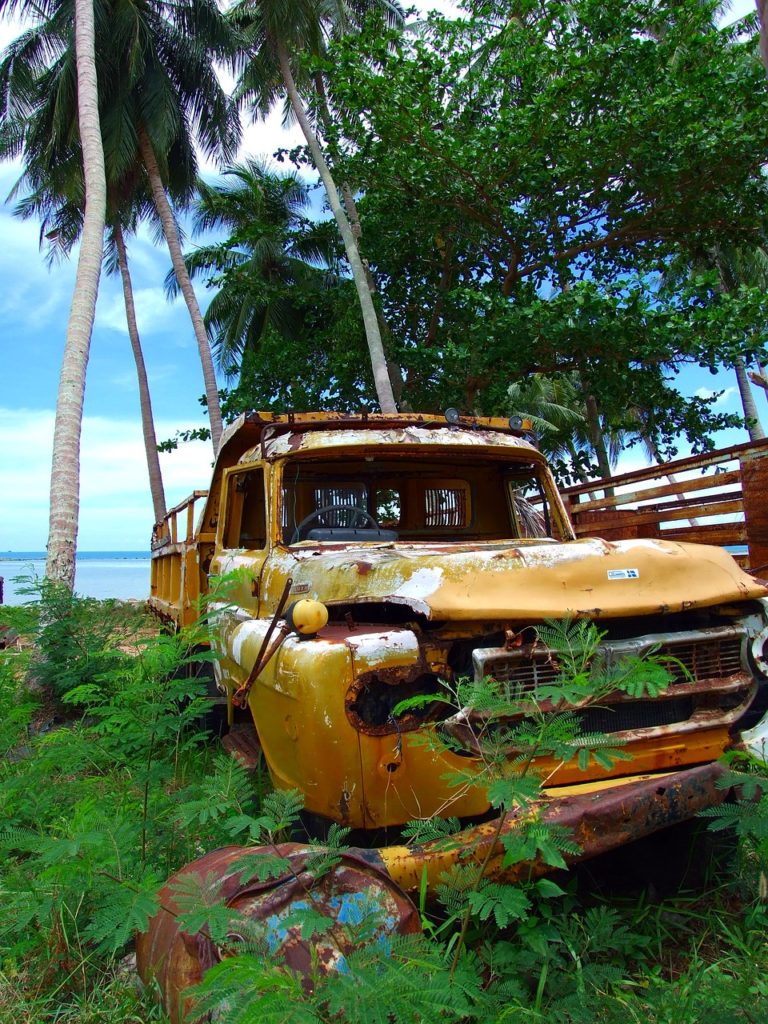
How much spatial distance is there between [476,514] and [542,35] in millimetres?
9979

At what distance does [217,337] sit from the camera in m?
24.6

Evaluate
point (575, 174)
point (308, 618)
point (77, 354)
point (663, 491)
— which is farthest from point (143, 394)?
point (308, 618)

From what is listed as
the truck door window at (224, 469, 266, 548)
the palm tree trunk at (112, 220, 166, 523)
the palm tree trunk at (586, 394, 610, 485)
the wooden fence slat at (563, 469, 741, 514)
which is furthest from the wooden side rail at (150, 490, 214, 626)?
the palm tree trunk at (112, 220, 166, 523)

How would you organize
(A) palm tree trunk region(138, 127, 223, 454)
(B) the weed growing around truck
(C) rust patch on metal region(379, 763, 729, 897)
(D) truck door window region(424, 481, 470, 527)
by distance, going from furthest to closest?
1. (A) palm tree trunk region(138, 127, 223, 454)
2. (D) truck door window region(424, 481, 470, 527)
3. (C) rust patch on metal region(379, 763, 729, 897)
4. (B) the weed growing around truck

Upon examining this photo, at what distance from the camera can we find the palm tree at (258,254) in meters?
20.7

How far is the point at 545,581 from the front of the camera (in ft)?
9.20

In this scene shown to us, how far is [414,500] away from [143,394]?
17015mm

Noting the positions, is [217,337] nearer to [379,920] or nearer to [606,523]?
[606,523]

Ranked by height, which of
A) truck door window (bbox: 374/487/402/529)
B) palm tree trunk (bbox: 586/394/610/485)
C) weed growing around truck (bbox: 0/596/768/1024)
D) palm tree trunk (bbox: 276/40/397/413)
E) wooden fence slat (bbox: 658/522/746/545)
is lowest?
weed growing around truck (bbox: 0/596/768/1024)

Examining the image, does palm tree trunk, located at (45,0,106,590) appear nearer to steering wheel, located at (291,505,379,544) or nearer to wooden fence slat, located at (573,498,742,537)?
steering wheel, located at (291,505,379,544)

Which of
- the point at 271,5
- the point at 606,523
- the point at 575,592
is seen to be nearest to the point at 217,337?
the point at 271,5

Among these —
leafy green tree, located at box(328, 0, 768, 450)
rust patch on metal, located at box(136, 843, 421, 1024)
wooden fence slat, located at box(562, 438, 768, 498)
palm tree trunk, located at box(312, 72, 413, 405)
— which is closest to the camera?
rust patch on metal, located at box(136, 843, 421, 1024)

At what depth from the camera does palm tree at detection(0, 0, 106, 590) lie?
8680 mm

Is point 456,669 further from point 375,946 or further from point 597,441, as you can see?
point 597,441
